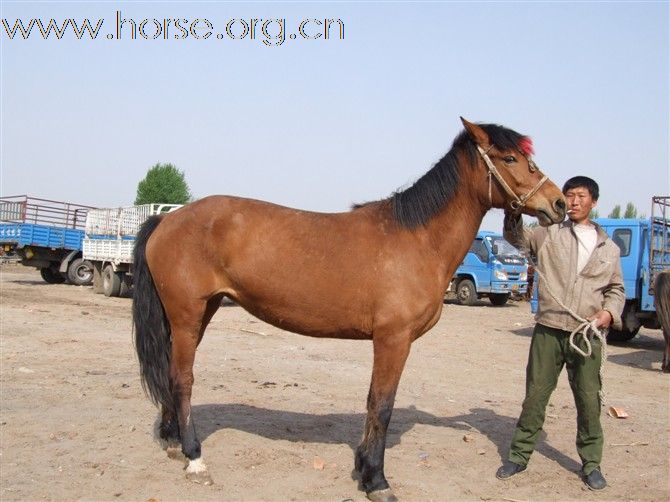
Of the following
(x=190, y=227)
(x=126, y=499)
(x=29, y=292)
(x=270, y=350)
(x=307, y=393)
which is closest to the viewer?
(x=126, y=499)

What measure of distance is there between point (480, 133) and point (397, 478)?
2439 mm

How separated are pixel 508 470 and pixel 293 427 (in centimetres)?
186

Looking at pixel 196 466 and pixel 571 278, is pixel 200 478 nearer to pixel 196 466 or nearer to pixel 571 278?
pixel 196 466

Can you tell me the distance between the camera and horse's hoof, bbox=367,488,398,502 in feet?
13.0

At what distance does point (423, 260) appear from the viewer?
14.0 ft

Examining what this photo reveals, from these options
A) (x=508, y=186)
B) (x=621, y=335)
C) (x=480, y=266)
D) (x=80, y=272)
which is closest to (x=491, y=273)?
(x=480, y=266)

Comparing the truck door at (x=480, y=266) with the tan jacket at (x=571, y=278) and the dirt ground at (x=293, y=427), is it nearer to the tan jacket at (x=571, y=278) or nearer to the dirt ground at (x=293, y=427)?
the dirt ground at (x=293, y=427)

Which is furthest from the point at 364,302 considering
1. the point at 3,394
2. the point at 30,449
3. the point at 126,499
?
the point at 3,394

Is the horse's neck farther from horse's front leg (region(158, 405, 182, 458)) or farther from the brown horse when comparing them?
horse's front leg (region(158, 405, 182, 458))

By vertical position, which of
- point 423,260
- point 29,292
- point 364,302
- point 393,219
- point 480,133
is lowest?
point 29,292

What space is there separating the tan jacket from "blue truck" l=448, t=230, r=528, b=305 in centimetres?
1538

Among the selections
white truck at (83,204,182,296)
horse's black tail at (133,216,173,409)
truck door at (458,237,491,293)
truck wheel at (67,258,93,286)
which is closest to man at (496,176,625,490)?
horse's black tail at (133,216,173,409)

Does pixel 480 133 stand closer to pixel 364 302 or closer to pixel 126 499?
pixel 364 302

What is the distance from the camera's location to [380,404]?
4172 mm
